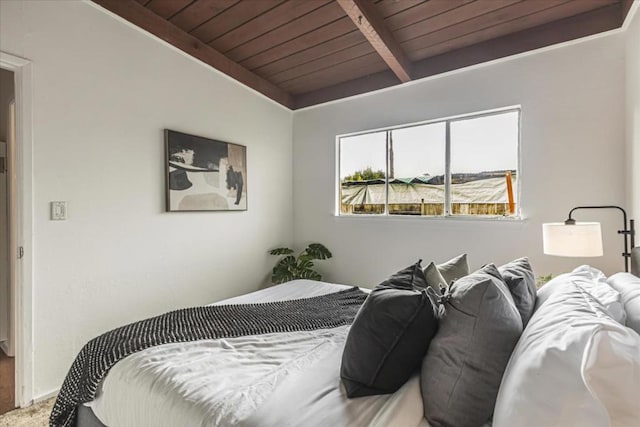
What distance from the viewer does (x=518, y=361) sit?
0.80m

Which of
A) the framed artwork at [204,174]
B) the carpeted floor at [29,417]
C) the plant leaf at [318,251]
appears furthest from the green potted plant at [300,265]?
the carpeted floor at [29,417]

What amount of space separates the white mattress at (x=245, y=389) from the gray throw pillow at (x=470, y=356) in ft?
0.29

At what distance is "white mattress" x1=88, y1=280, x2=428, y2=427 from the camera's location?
942 mm

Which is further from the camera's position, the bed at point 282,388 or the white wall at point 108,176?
the white wall at point 108,176

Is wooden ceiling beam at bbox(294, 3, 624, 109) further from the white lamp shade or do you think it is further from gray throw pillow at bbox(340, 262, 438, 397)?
gray throw pillow at bbox(340, 262, 438, 397)

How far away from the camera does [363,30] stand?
2484 millimetres

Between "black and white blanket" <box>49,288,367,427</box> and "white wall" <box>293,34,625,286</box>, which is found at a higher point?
"white wall" <box>293,34,625,286</box>

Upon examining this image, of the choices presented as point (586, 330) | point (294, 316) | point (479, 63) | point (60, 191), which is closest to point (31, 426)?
point (60, 191)

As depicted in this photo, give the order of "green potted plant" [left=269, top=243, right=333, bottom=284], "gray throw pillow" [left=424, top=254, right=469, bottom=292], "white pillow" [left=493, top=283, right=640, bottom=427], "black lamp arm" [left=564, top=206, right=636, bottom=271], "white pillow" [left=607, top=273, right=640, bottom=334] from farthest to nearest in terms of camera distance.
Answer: "green potted plant" [left=269, top=243, right=333, bottom=284]
"black lamp arm" [left=564, top=206, right=636, bottom=271]
"gray throw pillow" [left=424, top=254, right=469, bottom=292]
"white pillow" [left=607, top=273, right=640, bottom=334]
"white pillow" [left=493, top=283, right=640, bottom=427]

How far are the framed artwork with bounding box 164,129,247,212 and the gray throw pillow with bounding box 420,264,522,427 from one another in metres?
2.55

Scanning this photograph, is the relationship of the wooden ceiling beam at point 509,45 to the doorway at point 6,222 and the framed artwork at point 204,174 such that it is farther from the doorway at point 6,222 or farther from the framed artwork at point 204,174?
the doorway at point 6,222

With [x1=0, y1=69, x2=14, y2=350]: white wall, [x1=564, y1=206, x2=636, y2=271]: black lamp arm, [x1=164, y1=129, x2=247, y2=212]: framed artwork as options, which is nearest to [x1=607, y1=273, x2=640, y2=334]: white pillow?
[x1=564, y1=206, x2=636, y2=271]: black lamp arm

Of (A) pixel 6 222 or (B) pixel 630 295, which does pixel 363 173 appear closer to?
(B) pixel 630 295

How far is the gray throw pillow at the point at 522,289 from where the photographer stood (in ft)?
3.89
